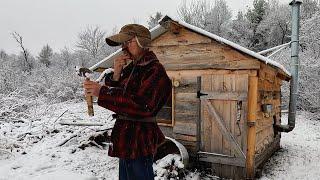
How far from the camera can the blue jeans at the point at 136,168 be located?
87.4 inches

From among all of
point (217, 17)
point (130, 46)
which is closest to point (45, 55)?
point (217, 17)

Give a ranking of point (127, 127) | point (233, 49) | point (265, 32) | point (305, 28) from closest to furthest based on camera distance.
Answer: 1. point (127, 127)
2. point (233, 49)
3. point (305, 28)
4. point (265, 32)

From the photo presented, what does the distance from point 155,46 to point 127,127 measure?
5405mm

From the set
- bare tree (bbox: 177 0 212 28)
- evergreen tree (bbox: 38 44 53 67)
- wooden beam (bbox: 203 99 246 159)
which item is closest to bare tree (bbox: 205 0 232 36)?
bare tree (bbox: 177 0 212 28)

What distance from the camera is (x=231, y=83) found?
636 cm

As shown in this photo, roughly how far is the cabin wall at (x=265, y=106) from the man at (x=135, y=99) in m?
4.50

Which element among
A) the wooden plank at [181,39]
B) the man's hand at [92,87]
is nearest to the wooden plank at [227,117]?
the wooden plank at [181,39]

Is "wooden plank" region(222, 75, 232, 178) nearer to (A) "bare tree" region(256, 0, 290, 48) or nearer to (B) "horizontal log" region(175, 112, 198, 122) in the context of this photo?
(B) "horizontal log" region(175, 112, 198, 122)

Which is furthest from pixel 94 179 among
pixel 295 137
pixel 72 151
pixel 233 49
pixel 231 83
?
pixel 295 137

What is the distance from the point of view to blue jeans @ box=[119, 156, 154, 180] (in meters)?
2.22

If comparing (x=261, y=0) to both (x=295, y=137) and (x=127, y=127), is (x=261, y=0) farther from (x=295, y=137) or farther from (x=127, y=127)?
(x=127, y=127)

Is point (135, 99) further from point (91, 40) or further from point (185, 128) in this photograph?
point (91, 40)

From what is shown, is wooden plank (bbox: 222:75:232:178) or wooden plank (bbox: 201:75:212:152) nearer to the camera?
wooden plank (bbox: 222:75:232:178)

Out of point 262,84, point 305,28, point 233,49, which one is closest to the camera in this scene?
point 233,49
